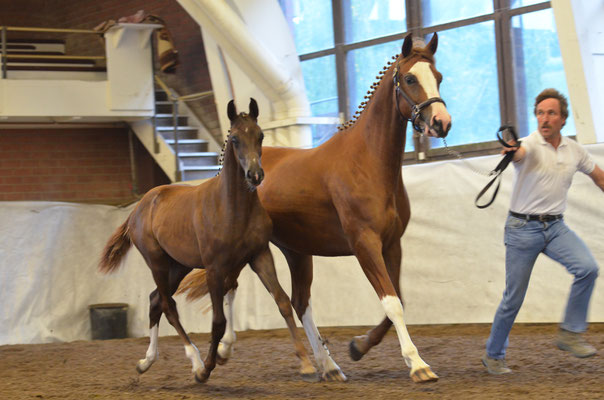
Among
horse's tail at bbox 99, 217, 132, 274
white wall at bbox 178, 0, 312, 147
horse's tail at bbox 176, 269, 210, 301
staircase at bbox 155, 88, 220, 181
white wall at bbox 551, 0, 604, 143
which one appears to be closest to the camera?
horse's tail at bbox 99, 217, 132, 274

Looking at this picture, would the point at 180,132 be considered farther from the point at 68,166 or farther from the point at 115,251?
the point at 115,251

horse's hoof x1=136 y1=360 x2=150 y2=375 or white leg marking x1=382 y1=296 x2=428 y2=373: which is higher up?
white leg marking x1=382 y1=296 x2=428 y2=373

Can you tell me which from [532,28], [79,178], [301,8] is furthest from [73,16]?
[532,28]

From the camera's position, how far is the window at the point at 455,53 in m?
8.23

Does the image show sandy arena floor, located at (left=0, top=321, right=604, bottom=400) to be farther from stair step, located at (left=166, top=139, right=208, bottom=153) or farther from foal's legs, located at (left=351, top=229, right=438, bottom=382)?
stair step, located at (left=166, top=139, right=208, bottom=153)

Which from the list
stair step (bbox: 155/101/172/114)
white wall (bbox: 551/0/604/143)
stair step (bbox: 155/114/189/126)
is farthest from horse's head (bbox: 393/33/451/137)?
stair step (bbox: 155/101/172/114)

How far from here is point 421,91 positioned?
4199 millimetres

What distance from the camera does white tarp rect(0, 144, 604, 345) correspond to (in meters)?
6.56

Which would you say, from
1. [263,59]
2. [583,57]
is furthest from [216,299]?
[263,59]

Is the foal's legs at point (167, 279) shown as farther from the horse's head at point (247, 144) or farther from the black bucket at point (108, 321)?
the black bucket at point (108, 321)

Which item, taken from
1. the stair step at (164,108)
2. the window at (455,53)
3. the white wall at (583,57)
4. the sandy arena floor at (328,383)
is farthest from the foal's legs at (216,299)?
the stair step at (164,108)

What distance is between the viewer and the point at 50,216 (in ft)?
30.0

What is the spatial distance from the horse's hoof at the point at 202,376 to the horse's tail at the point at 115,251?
1.52m

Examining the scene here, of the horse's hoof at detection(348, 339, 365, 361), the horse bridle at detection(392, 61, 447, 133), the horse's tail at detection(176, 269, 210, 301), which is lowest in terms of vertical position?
the horse's hoof at detection(348, 339, 365, 361)
